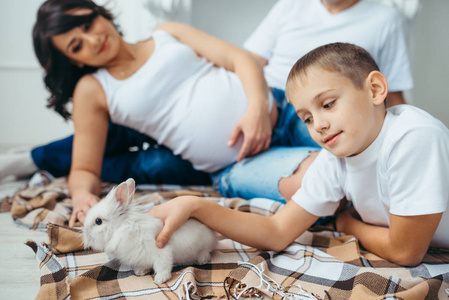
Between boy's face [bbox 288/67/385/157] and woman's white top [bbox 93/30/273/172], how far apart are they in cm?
49

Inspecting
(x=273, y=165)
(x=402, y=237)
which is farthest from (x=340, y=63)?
(x=273, y=165)

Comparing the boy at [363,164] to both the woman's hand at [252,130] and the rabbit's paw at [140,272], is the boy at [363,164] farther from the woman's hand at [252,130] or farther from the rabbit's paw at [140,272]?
the woman's hand at [252,130]

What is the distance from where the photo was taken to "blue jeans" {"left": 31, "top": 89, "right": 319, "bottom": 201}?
1.09 metres

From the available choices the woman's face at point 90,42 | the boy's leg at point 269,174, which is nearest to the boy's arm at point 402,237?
the boy's leg at point 269,174

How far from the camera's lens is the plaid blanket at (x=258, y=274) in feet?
2.12

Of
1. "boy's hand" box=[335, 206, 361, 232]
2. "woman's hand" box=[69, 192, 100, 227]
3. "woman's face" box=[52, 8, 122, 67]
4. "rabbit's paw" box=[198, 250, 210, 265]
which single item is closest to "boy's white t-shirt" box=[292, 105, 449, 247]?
"boy's hand" box=[335, 206, 361, 232]

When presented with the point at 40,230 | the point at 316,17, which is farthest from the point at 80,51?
the point at 316,17

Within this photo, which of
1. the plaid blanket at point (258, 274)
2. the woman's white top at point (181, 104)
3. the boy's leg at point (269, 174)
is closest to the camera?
the plaid blanket at point (258, 274)

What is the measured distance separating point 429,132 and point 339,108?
0.55ft

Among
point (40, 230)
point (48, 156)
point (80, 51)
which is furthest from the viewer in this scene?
point (48, 156)

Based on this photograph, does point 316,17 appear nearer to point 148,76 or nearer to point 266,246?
point 148,76

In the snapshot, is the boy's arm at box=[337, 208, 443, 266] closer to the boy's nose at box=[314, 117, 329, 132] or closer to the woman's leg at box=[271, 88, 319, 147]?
the boy's nose at box=[314, 117, 329, 132]

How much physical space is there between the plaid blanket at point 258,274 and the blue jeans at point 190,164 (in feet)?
0.80

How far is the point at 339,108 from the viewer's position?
2.19ft
